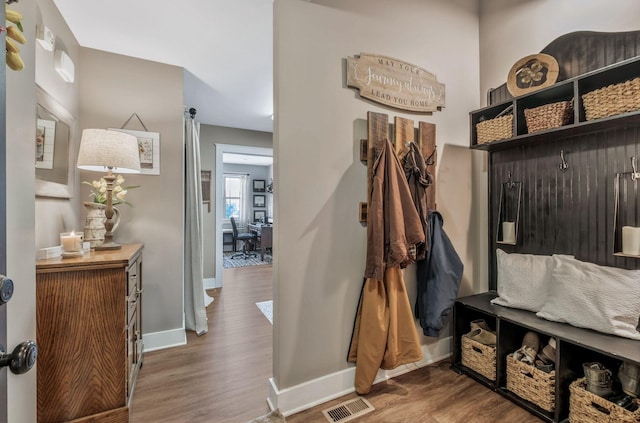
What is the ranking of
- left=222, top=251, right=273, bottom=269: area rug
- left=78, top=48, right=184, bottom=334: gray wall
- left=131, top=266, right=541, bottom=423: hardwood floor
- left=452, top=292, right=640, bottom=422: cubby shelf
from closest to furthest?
left=452, top=292, right=640, bottom=422: cubby shelf → left=131, top=266, right=541, bottom=423: hardwood floor → left=78, top=48, right=184, bottom=334: gray wall → left=222, top=251, right=273, bottom=269: area rug

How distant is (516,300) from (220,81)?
336 centimetres

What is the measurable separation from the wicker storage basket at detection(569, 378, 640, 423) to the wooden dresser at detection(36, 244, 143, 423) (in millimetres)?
2434

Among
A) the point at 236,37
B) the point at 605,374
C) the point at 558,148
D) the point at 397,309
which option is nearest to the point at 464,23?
the point at 558,148

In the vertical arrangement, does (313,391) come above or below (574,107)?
below

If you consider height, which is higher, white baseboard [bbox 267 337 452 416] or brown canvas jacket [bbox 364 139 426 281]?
brown canvas jacket [bbox 364 139 426 281]

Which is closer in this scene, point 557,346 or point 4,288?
point 4,288

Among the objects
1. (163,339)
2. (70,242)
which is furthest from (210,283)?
(70,242)


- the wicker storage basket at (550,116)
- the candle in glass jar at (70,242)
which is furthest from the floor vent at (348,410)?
the wicker storage basket at (550,116)

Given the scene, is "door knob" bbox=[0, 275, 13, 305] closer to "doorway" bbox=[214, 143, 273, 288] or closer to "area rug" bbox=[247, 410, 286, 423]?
"area rug" bbox=[247, 410, 286, 423]

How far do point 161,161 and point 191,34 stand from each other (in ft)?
3.60

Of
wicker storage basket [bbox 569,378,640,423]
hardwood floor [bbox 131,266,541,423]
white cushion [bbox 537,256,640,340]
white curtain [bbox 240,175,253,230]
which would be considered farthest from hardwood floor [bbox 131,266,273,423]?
white curtain [bbox 240,175,253,230]

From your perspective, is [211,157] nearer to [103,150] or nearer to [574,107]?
[103,150]

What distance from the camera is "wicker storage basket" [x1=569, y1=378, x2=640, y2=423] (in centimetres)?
127

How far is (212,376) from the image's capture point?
2.02 metres
